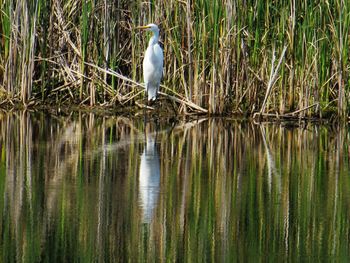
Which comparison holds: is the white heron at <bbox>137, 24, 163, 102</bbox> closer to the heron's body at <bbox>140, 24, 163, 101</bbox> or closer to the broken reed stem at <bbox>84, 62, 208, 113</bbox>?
the heron's body at <bbox>140, 24, 163, 101</bbox>

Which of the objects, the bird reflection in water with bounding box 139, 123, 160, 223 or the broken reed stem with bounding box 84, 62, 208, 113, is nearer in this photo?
the bird reflection in water with bounding box 139, 123, 160, 223

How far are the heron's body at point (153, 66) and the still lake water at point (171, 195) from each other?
1202mm

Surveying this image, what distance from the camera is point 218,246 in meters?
5.79

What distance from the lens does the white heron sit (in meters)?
12.9

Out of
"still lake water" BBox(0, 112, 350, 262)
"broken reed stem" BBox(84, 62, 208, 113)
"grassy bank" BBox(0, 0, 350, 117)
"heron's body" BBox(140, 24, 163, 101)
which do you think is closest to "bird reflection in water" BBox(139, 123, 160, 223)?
"still lake water" BBox(0, 112, 350, 262)

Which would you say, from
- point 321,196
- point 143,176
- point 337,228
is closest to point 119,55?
point 143,176

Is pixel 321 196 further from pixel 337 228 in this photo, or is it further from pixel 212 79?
pixel 212 79

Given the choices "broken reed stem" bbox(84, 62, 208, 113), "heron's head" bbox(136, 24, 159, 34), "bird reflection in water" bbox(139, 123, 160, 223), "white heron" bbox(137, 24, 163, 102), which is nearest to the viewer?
"bird reflection in water" bbox(139, 123, 160, 223)

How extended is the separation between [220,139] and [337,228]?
4.82 m

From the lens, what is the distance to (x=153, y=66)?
506 inches

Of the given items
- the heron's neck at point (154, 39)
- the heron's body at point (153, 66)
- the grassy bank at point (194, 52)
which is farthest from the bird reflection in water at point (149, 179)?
the heron's neck at point (154, 39)

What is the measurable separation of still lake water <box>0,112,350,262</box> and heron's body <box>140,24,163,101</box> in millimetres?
1202

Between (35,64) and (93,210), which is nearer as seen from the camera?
(93,210)

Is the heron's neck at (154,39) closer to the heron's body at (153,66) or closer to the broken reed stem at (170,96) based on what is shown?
the heron's body at (153,66)
